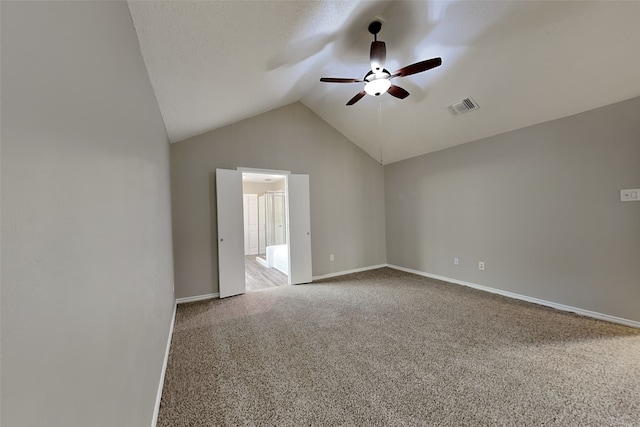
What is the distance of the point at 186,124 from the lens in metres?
2.90

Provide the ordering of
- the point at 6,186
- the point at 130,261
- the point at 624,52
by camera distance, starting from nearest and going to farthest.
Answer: the point at 6,186, the point at 130,261, the point at 624,52

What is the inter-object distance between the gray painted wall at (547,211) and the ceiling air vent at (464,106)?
28.5 inches

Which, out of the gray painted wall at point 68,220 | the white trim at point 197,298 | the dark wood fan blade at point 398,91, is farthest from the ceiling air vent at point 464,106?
the white trim at point 197,298

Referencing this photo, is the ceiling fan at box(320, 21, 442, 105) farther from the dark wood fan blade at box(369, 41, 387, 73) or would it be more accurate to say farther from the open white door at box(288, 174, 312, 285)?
the open white door at box(288, 174, 312, 285)

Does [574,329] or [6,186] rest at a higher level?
[6,186]

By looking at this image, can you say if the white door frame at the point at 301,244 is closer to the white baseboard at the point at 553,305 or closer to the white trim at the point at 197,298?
the white trim at the point at 197,298

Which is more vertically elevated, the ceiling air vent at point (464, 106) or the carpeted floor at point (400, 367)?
the ceiling air vent at point (464, 106)

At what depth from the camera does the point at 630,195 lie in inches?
97.8

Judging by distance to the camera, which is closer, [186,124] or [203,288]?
[186,124]

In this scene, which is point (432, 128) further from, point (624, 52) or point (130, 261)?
point (130, 261)

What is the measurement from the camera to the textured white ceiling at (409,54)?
Result: 1.62 meters

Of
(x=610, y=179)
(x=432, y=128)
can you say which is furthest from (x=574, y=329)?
(x=432, y=128)

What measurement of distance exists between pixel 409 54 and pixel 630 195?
269 cm

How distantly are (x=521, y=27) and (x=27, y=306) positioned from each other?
11.0ft
